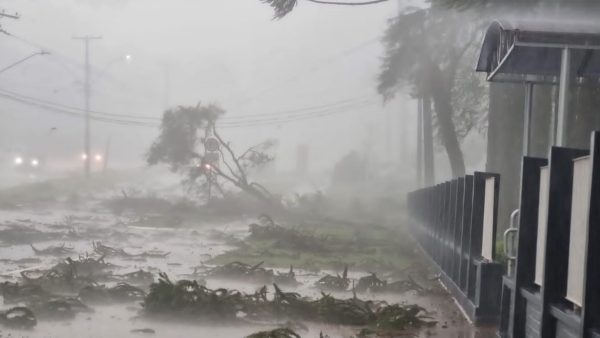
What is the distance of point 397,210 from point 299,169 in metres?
37.3

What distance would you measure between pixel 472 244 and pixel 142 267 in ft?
22.5

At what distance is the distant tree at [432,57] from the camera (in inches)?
908

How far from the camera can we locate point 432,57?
24.6m

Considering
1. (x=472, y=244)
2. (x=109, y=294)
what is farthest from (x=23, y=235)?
(x=472, y=244)

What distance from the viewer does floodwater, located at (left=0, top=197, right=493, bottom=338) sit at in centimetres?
699

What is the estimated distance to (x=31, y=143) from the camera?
219 feet

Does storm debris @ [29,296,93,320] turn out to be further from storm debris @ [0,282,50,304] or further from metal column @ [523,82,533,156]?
metal column @ [523,82,533,156]

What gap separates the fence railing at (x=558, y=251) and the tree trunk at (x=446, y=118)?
670 inches

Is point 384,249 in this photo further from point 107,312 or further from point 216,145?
point 216,145

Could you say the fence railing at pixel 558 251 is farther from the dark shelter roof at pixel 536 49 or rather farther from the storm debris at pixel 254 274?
the storm debris at pixel 254 274

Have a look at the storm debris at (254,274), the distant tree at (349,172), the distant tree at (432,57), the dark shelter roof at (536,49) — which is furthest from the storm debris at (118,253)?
the distant tree at (349,172)

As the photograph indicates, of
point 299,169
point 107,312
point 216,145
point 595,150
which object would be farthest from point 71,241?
point 299,169

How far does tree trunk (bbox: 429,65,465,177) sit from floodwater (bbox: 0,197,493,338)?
7.80 metres

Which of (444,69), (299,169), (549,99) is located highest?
(444,69)
